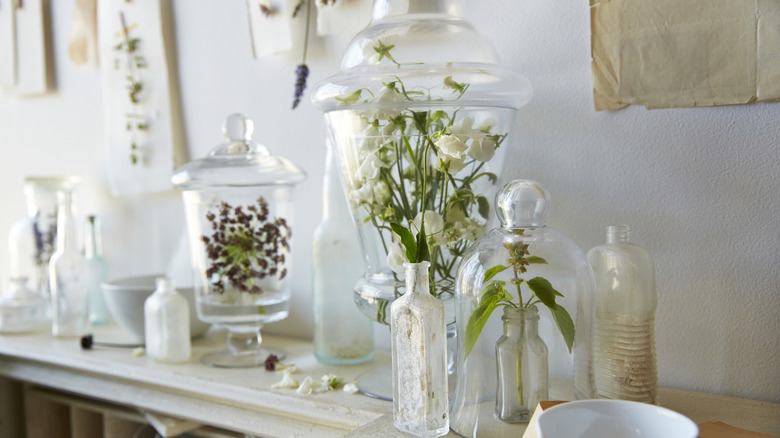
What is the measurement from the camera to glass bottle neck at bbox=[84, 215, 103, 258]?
1.23 metres

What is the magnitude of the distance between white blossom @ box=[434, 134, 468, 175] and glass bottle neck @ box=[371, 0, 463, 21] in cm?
21

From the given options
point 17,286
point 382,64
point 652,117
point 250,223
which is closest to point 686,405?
point 652,117

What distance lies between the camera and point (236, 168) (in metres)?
0.93

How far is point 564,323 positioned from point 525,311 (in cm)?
4

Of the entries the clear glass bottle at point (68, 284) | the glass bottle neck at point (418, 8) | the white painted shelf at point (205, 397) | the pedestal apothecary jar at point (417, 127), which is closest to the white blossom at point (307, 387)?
the white painted shelf at point (205, 397)

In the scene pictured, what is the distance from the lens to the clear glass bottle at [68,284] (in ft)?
3.76

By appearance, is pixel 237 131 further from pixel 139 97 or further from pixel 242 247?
pixel 139 97

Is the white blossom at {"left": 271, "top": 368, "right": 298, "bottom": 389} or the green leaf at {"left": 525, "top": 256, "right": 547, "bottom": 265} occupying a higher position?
the green leaf at {"left": 525, "top": 256, "right": 547, "bottom": 265}

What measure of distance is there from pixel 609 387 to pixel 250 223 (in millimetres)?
528

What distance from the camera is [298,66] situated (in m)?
1.00

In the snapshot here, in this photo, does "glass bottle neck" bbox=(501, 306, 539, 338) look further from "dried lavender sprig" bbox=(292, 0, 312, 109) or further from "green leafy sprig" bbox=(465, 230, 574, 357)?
"dried lavender sprig" bbox=(292, 0, 312, 109)

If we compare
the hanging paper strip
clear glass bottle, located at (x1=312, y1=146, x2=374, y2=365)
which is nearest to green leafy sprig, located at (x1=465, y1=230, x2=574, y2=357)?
clear glass bottle, located at (x1=312, y1=146, x2=374, y2=365)

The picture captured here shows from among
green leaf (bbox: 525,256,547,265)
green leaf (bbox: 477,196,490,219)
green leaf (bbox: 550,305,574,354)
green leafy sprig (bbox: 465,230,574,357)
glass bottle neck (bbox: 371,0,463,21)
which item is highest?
glass bottle neck (bbox: 371,0,463,21)

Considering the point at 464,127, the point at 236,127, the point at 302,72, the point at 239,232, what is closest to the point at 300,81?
the point at 302,72
